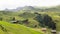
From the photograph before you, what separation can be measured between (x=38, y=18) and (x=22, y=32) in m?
98.9

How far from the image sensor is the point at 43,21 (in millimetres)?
139125

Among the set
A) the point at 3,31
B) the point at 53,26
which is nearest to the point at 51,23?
the point at 53,26

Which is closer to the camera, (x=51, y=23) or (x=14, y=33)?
(x=14, y=33)

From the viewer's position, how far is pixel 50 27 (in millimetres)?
130625

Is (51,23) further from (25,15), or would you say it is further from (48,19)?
(25,15)

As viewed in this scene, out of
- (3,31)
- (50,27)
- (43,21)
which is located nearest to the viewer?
(3,31)

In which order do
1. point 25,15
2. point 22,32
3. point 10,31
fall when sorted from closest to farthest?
point 10,31 → point 22,32 → point 25,15

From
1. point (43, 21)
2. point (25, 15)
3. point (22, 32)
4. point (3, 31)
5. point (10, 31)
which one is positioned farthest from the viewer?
point (25, 15)

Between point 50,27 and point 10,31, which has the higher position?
point 10,31

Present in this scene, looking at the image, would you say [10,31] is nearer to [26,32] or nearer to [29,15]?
[26,32]

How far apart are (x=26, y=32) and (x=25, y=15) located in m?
118

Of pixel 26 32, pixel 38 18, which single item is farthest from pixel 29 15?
pixel 26 32

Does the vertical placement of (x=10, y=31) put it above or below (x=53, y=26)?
above

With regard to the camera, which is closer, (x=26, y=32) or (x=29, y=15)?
(x=26, y=32)
